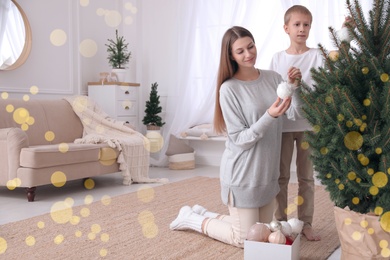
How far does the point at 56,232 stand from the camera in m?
2.67

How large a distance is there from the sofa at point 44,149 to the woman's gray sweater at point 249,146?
185 centimetres

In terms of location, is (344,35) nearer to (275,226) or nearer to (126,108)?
(275,226)

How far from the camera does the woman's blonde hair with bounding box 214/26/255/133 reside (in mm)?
2208

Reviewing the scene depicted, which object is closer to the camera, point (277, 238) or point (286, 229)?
point (277, 238)

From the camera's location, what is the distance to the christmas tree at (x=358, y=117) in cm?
158

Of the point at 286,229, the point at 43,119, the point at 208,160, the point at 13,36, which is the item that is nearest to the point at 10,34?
the point at 13,36

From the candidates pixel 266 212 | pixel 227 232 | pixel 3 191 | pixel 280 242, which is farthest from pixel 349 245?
pixel 3 191

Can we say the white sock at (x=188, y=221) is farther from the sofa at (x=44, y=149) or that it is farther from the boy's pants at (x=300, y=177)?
the sofa at (x=44, y=149)

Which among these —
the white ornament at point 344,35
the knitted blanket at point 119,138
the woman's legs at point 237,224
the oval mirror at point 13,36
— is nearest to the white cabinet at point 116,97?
the knitted blanket at point 119,138

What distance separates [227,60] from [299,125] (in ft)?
1.69

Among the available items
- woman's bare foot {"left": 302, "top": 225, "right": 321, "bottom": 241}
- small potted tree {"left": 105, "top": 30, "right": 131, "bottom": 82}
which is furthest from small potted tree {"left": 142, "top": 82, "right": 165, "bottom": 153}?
woman's bare foot {"left": 302, "top": 225, "right": 321, "bottom": 241}

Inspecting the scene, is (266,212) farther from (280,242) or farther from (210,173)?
(210,173)

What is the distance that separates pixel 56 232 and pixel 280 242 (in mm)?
1321

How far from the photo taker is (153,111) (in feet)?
18.0
